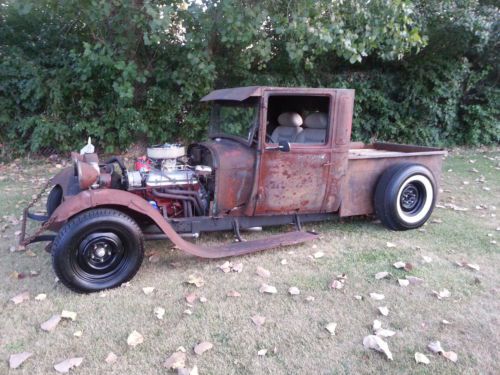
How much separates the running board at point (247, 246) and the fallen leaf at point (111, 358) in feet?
3.71

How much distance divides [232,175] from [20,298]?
6.59ft

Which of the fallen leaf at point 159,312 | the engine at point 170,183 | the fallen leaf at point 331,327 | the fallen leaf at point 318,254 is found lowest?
the fallen leaf at point 159,312

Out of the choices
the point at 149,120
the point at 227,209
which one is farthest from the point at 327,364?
the point at 149,120

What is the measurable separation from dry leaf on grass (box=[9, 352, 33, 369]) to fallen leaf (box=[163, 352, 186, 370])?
33.7 inches

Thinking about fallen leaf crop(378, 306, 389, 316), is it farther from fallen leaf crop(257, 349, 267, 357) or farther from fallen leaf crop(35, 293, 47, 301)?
fallen leaf crop(35, 293, 47, 301)

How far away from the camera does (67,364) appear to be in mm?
2363

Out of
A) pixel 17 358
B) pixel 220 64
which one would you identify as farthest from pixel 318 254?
pixel 220 64

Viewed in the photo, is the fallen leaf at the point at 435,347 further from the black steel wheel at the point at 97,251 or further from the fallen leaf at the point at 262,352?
the black steel wheel at the point at 97,251

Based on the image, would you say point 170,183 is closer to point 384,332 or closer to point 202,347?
point 202,347

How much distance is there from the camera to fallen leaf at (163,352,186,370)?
2350mm

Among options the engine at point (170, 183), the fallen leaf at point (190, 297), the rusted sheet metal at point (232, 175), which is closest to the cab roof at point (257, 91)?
the rusted sheet metal at point (232, 175)

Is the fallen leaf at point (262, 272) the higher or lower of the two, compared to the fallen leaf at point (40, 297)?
higher

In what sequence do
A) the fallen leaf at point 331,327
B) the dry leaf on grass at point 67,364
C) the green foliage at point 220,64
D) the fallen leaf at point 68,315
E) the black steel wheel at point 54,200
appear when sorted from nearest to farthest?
1. the dry leaf on grass at point 67,364
2. the fallen leaf at point 331,327
3. the fallen leaf at point 68,315
4. the black steel wheel at point 54,200
5. the green foliage at point 220,64

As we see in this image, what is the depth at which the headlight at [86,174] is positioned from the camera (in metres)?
3.23
